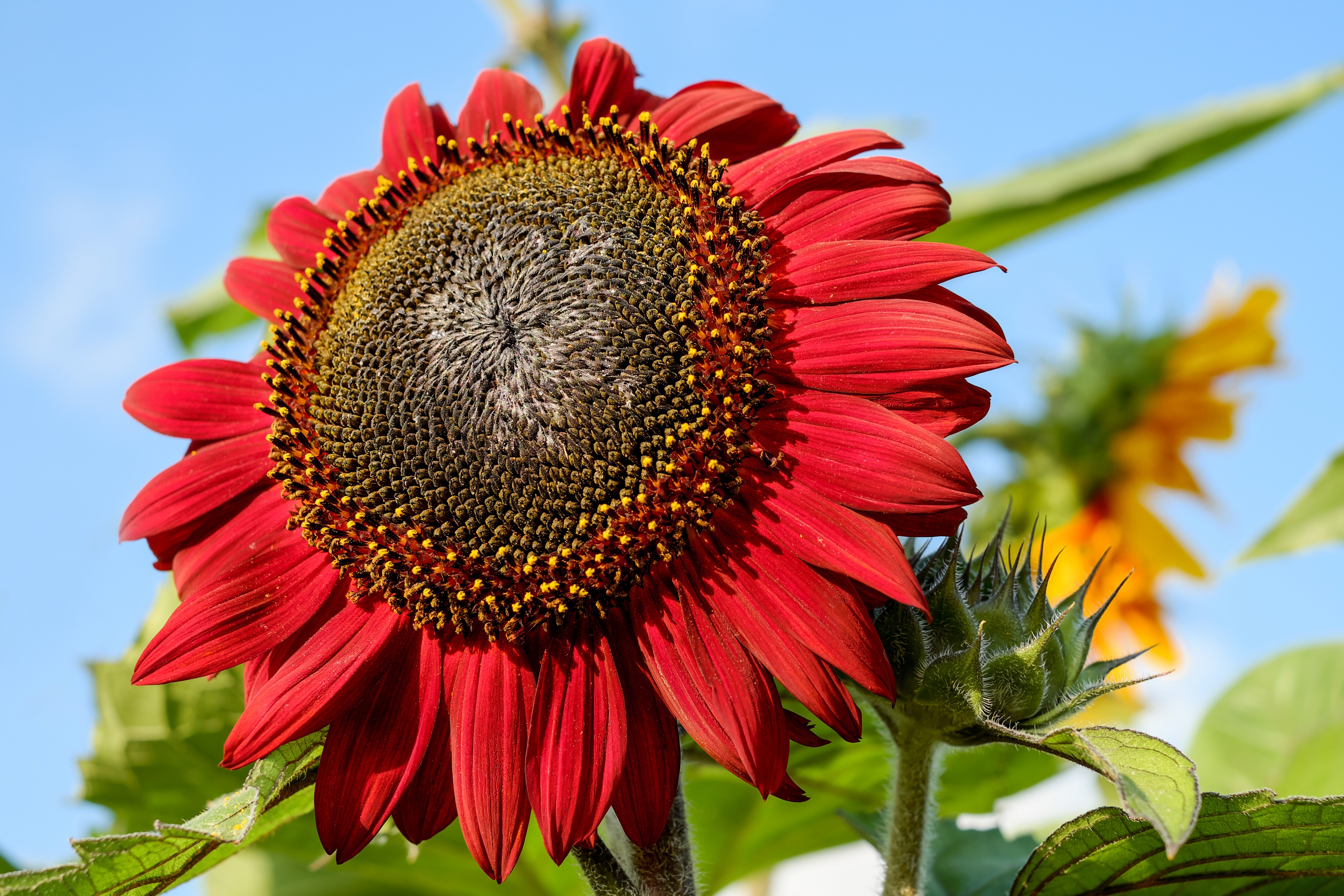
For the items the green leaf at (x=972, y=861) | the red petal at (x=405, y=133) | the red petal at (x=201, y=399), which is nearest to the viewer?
the red petal at (x=201, y=399)

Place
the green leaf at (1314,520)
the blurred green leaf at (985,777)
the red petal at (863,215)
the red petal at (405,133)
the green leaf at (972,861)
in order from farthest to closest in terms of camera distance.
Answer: the green leaf at (1314,520) < the blurred green leaf at (985,777) < the green leaf at (972,861) < the red petal at (405,133) < the red petal at (863,215)

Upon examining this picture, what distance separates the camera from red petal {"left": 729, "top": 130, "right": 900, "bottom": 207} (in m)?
1.28

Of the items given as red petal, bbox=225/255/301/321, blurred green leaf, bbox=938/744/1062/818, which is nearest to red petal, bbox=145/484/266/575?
red petal, bbox=225/255/301/321

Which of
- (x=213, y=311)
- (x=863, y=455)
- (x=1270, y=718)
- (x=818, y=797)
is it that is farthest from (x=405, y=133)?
(x=1270, y=718)

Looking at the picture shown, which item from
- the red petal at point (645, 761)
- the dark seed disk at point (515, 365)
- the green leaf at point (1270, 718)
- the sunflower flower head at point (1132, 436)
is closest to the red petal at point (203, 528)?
the dark seed disk at point (515, 365)

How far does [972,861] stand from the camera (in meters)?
1.68

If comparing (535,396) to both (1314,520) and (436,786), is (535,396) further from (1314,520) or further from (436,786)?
(1314,520)

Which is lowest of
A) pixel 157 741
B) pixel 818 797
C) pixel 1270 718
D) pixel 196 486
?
pixel 1270 718

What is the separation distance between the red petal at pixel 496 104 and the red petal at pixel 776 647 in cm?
66

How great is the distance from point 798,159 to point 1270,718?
1.74m

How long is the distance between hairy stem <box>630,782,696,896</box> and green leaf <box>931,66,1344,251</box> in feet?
6.23

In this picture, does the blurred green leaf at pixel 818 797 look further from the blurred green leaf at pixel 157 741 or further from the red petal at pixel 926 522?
the blurred green leaf at pixel 157 741

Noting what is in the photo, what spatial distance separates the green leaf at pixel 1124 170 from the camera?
283 centimetres

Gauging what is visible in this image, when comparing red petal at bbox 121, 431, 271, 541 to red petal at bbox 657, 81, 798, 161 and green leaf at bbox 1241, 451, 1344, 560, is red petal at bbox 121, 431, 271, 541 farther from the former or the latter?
green leaf at bbox 1241, 451, 1344, 560
